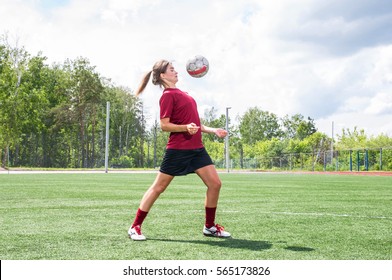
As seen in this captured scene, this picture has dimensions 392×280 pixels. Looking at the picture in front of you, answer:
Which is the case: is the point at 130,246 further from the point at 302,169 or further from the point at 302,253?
the point at 302,169

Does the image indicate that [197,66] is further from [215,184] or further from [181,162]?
[215,184]

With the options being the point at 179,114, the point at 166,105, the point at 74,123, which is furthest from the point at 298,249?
the point at 74,123

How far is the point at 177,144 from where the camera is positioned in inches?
214

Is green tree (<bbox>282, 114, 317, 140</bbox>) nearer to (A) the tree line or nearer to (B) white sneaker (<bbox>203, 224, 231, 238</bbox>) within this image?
(A) the tree line

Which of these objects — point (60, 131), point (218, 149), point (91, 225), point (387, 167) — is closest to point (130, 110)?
point (60, 131)

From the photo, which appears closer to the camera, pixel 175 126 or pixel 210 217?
pixel 175 126

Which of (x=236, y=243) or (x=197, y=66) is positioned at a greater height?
(x=197, y=66)

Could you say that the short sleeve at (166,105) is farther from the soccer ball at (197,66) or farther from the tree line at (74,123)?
the tree line at (74,123)

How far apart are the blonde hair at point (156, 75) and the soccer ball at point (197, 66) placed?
413 millimetres

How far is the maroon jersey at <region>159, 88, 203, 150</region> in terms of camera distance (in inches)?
213

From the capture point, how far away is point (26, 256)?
436 centimetres

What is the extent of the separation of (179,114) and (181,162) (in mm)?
546

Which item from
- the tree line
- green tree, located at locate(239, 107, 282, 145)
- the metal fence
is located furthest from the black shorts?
green tree, located at locate(239, 107, 282, 145)

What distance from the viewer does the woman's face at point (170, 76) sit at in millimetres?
5586
